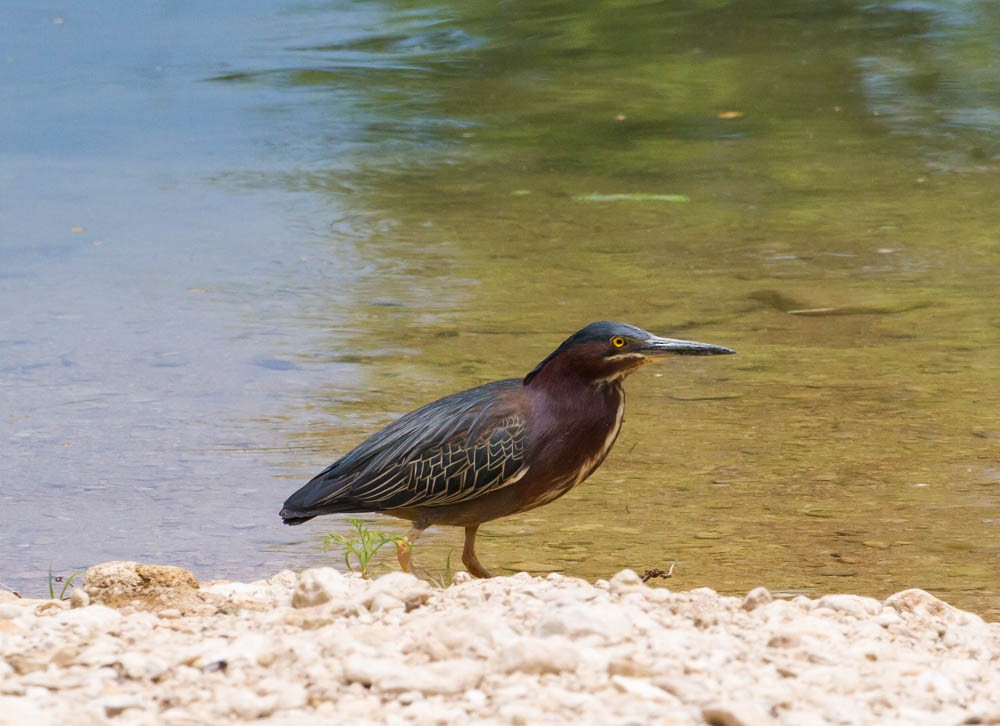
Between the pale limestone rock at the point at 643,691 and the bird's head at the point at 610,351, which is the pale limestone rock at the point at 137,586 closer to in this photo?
the bird's head at the point at 610,351

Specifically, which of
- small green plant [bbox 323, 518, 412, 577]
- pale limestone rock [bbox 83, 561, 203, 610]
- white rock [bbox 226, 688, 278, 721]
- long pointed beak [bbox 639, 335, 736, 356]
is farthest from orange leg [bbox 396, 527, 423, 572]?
white rock [bbox 226, 688, 278, 721]

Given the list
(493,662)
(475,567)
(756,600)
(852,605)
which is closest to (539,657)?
(493,662)

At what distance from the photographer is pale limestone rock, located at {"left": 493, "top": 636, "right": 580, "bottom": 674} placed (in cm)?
368

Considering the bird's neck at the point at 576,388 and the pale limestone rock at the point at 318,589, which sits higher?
the bird's neck at the point at 576,388

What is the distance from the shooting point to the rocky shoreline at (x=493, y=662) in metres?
3.54

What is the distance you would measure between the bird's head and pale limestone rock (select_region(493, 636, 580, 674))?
172 centimetres

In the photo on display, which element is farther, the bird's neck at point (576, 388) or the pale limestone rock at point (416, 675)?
the bird's neck at point (576, 388)

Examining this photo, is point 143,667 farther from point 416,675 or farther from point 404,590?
point 404,590

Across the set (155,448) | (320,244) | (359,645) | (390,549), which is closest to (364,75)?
(320,244)

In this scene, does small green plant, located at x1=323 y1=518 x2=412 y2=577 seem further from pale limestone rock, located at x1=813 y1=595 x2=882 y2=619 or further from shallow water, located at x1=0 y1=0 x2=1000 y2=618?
pale limestone rock, located at x1=813 y1=595 x2=882 y2=619

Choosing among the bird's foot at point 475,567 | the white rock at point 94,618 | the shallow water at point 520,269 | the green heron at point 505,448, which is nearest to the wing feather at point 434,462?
the green heron at point 505,448

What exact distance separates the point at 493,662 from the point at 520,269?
242 inches

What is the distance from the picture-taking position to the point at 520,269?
32.1 feet

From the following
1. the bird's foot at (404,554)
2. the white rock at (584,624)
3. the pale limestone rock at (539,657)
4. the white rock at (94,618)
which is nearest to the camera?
the pale limestone rock at (539,657)
